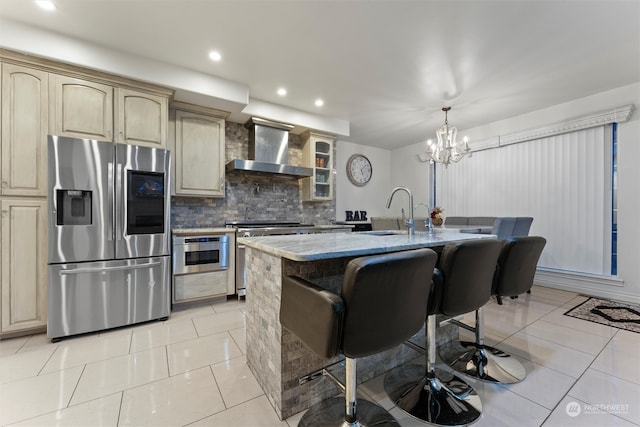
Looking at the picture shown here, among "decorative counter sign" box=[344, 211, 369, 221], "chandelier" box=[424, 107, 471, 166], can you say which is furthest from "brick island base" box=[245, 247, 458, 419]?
"decorative counter sign" box=[344, 211, 369, 221]

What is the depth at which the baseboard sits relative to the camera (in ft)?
10.5

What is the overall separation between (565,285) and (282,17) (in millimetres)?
4907

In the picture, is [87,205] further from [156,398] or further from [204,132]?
[156,398]

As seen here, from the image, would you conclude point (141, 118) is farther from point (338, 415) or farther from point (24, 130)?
point (338, 415)

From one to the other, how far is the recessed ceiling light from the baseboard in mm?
6230

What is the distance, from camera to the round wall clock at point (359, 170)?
5574 millimetres

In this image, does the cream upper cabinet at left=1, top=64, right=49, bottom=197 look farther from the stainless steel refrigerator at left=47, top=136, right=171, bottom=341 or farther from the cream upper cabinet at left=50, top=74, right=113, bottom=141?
the stainless steel refrigerator at left=47, top=136, right=171, bottom=341

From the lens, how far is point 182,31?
2246mm

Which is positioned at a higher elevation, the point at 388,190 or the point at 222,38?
the point at 222,38

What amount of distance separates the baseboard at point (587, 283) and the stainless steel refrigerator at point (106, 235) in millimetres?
5136

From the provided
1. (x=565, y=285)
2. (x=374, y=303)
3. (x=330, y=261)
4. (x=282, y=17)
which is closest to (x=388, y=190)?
(x=565, y=285)

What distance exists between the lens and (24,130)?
2227 millimetres

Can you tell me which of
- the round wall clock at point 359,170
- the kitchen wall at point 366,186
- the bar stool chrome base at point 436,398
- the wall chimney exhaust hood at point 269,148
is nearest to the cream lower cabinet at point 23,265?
the wall chimney exhaust hood at point 269,148

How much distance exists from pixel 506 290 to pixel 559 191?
121 inches
